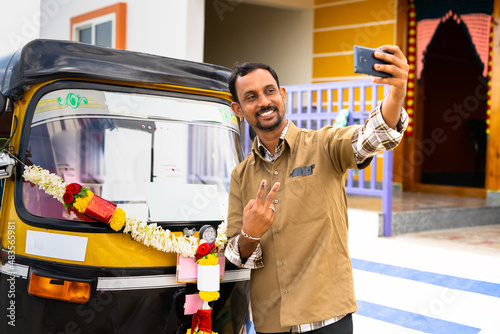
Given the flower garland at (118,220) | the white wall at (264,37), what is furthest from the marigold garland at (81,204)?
the white wall at (264,37)

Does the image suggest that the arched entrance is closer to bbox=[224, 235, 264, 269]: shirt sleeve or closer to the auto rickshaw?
the auto rickshaw

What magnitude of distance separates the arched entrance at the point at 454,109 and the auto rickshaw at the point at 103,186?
39.6ft

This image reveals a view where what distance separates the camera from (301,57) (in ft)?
35.9

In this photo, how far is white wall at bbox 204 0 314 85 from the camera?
35.8ft

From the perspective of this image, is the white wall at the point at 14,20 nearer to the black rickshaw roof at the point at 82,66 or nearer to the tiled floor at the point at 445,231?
the black rickshaw roof at the point at 82,66

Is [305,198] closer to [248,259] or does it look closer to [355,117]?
[248,259]

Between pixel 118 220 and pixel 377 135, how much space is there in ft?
4.16

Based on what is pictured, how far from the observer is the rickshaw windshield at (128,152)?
268 centimetres

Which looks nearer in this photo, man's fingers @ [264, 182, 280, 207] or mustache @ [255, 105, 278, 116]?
man's fingers @ [264, 182, 280, 207]

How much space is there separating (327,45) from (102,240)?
860 centimetres

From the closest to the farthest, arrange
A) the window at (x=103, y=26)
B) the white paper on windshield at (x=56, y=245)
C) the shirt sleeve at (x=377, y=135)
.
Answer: the shirt sleeve at (x=377, y=135) → the white paper on windshield at (x=56, y=245) → the window at (x=103, y=26)

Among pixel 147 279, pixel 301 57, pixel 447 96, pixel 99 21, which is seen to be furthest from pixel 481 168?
pixel 147 279

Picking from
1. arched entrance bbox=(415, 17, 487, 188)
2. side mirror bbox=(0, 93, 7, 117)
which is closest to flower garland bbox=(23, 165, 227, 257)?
side mirror bbox=(0, 93, 7, 117)

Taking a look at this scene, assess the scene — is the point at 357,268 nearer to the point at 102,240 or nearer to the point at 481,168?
the point at 102,240
